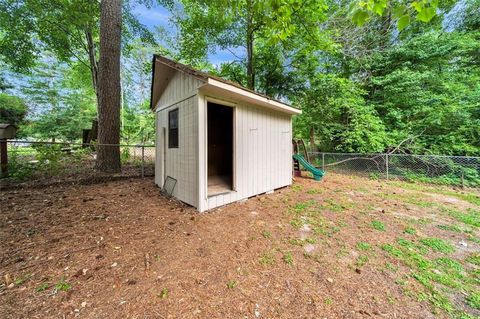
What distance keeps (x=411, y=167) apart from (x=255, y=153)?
6.72 m

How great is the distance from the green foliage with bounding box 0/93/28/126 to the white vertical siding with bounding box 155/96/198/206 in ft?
53.6

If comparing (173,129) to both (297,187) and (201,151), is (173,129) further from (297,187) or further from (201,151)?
(297,187)

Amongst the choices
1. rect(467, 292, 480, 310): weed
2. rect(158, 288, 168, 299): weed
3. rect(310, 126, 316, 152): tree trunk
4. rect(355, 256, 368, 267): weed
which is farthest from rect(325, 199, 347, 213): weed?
rect(310, 126, 316, 152): tree trunk

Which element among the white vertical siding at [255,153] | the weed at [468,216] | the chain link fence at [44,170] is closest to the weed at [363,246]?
the weed at [468,216]

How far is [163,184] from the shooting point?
17.4 feet

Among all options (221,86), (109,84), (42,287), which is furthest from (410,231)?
(109,84)

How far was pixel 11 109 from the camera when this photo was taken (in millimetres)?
13633

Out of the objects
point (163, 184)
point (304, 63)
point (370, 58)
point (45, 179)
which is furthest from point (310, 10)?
point (45, 179)

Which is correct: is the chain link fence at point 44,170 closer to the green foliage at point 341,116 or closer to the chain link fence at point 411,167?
the chain link fence at point 411,167

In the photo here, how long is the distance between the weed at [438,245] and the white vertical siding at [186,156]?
12.2 feet

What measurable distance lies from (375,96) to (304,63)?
375 centimetres

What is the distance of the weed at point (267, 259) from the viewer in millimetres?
2311

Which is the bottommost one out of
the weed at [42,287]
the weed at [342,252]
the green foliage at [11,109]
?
the weed at [342,252]

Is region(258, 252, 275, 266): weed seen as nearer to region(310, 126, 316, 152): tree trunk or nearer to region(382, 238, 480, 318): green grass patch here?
region(382, 238, 480, 318): green grass patch
